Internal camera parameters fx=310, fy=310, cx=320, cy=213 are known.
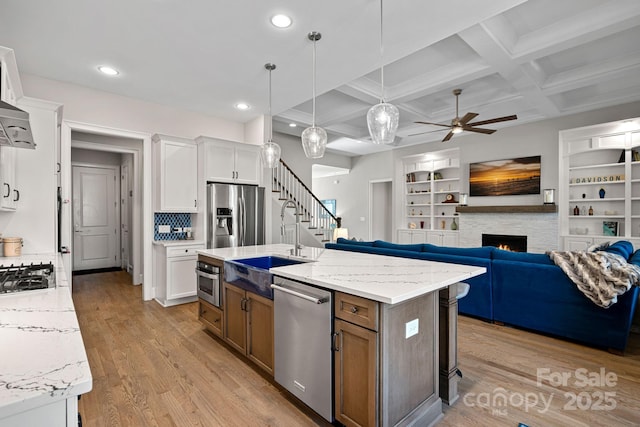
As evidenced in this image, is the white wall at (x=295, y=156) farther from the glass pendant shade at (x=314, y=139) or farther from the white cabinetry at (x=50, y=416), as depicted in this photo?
the white cabinetry at (x=50, y=416)

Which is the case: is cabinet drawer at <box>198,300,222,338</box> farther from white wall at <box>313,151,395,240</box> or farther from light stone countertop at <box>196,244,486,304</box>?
white wall at <box>313,151,395,240</box>

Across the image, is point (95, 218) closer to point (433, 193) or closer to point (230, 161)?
point (230, 161)

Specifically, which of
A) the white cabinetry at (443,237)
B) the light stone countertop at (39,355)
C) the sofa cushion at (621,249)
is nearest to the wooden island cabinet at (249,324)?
the light stone countertop at (39,355)

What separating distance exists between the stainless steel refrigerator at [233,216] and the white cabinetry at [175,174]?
0.32 m

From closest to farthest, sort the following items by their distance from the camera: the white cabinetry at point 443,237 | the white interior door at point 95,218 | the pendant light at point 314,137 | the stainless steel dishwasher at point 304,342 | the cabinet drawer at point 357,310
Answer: the cabinet drawer at point 357,310, the stainless steel dishwasher at point 304,342, the pendant light at point 314,137, the white interior door at point 95,218, the white cabinetry at point 443,237

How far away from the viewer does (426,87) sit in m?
4.55

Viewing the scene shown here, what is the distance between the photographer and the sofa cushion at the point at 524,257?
3.19m

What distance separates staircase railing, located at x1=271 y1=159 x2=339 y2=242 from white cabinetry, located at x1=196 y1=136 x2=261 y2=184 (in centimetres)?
131

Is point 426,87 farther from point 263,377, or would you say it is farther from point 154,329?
point 154,329

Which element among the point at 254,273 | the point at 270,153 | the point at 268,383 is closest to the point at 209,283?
the point at 254,273

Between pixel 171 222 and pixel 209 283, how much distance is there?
6.97 feet

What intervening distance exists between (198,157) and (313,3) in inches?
120

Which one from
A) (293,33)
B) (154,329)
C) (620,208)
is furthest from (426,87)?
(154,329)

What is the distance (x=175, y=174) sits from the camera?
15.0ft
